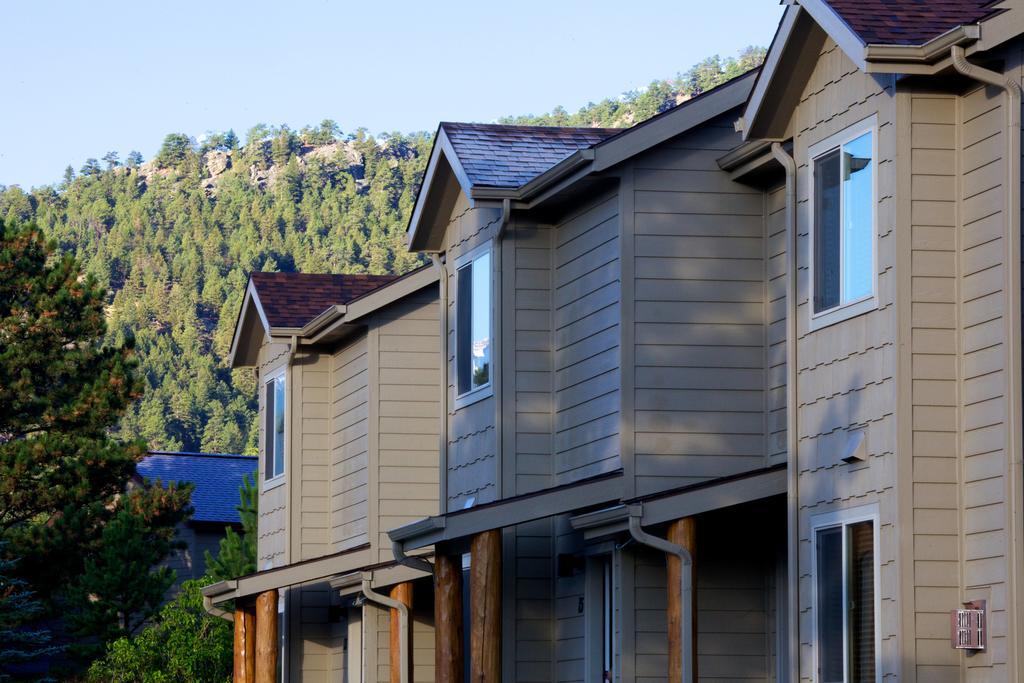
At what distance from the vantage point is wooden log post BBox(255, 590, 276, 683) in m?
24.3

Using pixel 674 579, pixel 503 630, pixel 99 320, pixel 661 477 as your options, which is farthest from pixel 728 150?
pixel 99 320

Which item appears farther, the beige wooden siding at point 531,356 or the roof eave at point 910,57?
the beige wooden siding at point 531,356

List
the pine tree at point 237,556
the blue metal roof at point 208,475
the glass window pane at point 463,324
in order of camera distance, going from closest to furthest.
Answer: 1. the glass window pane at point 463,324
2. the pine tree at point 237,556
3. the blue metal roof at point 208,475

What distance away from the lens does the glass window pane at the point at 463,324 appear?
2011 centimetres

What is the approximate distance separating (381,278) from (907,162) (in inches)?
618

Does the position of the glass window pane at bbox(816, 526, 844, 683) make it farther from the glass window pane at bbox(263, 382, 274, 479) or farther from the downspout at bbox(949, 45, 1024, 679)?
the glass window pane at bbox(263, 382, 274, 479)

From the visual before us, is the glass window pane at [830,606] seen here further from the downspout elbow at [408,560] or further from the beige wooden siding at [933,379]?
the downspout elbow at [408,560]

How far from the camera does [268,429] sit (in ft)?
92.6

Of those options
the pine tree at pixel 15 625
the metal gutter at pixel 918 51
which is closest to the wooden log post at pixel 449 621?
the metal gutter at pixel 918 51

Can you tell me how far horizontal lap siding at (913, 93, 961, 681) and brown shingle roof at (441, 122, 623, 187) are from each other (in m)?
6.61

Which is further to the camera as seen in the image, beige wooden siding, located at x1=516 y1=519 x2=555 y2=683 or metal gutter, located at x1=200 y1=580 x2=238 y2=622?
metal gutter, located at x1=200 y1=580 x2=238 y2=622

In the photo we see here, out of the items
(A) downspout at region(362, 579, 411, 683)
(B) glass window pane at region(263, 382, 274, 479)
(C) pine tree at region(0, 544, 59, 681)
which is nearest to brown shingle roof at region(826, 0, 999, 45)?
(A) downspout at region(362, 579, 411, 683)

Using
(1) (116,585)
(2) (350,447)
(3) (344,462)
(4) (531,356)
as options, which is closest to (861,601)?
(4) (531,356)

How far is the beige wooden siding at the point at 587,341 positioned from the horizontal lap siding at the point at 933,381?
15.2 ft
